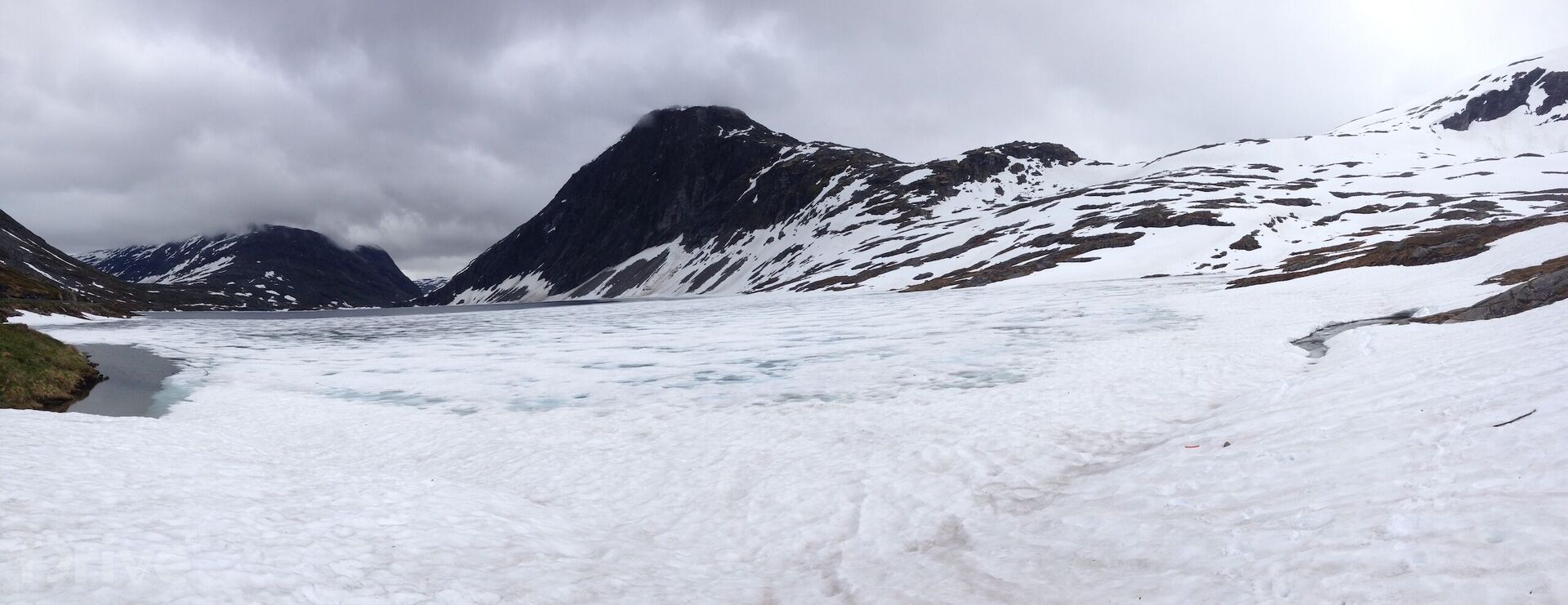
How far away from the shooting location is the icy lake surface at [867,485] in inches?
234

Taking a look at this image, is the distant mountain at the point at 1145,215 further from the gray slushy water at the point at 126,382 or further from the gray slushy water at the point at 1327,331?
the gray slushy water at the point at 126,382

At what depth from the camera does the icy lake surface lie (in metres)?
5.94

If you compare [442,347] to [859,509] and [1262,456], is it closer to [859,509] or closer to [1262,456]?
[859,509]

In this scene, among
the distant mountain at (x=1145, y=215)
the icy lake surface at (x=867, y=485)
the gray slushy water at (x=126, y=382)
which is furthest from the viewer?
the distant mountain at (x=1145, y=215)

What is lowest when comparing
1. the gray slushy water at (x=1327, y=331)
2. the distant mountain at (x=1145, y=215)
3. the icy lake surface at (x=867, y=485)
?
the icy lake surface at (x=867, y=485)

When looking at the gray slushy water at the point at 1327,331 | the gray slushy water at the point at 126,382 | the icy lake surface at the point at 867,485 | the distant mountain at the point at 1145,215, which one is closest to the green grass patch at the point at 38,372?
the gray slushy water at the point at 126,382

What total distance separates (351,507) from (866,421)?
8.62 metres

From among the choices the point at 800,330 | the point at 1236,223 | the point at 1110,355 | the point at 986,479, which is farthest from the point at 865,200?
the point at 986,479

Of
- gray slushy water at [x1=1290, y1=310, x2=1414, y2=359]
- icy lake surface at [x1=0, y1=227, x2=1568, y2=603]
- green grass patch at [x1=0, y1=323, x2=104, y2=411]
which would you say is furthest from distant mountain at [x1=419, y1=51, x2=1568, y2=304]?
green grass patch at [x1=0, y1=323, x2=104, y2=411]

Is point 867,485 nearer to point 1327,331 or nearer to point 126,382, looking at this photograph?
point 1327,331

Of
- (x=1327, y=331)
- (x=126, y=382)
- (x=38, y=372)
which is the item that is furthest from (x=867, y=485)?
(x=126, y=382)

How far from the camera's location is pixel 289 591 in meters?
6.14

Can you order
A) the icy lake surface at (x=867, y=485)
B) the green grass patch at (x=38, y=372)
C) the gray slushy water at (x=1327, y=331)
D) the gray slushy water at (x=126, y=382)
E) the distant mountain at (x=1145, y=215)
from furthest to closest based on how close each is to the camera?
the distant mountain at (x=1145, y=215) → the green grass patch at (x=38, y=372) → the gray slushy water at (x=126, y=382) → the gray slushy water at (x=1327, y=331) → the icy lake surface at (x=867, y=485)

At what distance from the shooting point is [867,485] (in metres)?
9.89
